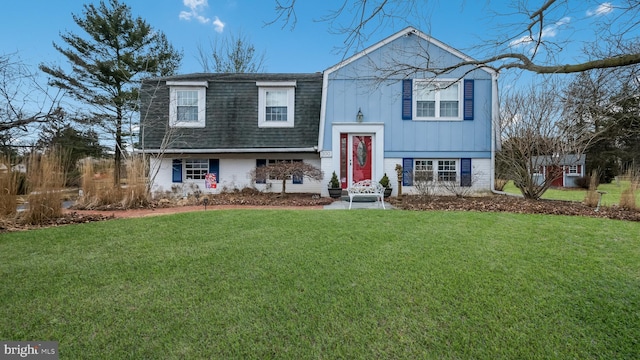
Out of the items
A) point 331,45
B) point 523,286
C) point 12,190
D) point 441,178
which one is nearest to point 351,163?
point 441,178

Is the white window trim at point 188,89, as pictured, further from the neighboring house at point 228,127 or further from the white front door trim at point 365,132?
the white front door trim at point 365,132

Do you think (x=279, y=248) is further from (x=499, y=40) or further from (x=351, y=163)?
(x=351, y=163)

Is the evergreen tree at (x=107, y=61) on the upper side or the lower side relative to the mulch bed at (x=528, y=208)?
upper

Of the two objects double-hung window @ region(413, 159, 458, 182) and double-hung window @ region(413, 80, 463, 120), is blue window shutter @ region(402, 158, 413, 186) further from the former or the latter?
double-hung window @ region(413, 80, 463, 120)

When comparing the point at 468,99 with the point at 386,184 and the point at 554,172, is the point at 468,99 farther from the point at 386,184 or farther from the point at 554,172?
the point at 386,184

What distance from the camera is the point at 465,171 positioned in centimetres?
1095

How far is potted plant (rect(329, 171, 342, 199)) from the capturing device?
10.5 meters

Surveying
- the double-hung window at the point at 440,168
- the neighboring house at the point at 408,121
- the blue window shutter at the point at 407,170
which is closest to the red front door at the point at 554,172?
the neighboring house at the point at 408,121

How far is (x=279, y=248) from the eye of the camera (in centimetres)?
420

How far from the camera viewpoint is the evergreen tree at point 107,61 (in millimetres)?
16812

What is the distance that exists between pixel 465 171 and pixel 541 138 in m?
2.52

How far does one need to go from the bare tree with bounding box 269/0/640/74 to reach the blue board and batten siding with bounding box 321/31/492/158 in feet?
21.2

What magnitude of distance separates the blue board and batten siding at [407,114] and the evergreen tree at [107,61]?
12.5 meters

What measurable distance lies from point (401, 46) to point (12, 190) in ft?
38.1
